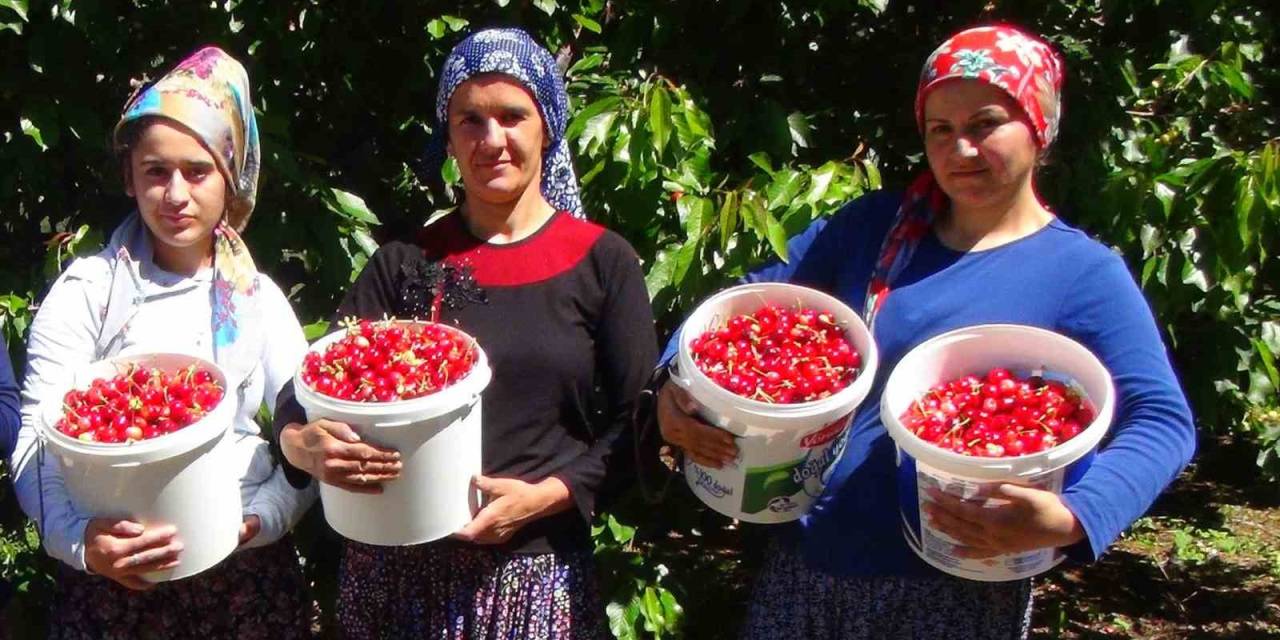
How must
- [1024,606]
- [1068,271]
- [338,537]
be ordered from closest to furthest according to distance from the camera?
[1068,271] → [1024,606] → [338,537]

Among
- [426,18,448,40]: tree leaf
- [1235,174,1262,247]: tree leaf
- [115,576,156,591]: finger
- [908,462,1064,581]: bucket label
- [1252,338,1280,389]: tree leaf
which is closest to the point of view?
[908,462,1064,581]: bucket label

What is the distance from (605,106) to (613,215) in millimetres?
230

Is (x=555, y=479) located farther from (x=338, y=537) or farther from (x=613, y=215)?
(x=338, y=537)

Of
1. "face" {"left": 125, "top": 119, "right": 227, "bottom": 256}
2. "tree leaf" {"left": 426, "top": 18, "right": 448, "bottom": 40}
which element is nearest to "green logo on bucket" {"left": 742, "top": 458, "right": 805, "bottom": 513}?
"face" {"left": 125, "top": 119, "right": 227, "bottom": 256}

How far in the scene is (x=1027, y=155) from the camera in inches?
72.9

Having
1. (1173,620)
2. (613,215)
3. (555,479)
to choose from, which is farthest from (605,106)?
(1173,620)

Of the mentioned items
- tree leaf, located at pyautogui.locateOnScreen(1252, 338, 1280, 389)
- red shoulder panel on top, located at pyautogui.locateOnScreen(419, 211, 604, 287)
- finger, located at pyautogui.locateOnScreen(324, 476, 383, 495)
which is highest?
red shoulder panel on top, located at pyautogui.locateOnScreen(419, 211, 604, 287)

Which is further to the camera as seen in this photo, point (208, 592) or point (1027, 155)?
point (208, 592)

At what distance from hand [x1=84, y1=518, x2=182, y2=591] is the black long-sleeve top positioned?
0.86ft

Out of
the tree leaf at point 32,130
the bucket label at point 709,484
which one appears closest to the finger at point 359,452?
the bucket label at point 709,484

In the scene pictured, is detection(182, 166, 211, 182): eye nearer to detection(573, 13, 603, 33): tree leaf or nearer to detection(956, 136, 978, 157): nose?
detection(573, 13, 603, 33): tree leaf

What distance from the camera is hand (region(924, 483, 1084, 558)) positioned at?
1.70 m

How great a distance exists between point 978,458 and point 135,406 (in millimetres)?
1235

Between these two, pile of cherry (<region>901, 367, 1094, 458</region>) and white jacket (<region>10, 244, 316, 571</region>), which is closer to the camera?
pile of cherry (<region>901, 367, 1094, 458</region>)
